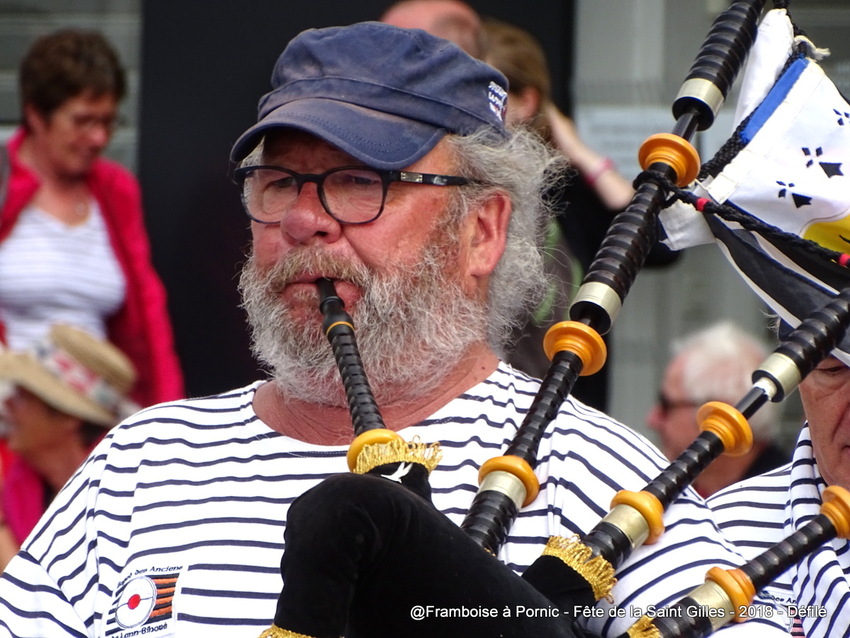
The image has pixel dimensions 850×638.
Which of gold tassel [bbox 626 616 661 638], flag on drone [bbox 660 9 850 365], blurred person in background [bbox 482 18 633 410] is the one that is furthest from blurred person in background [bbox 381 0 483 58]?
gold tassel [bbox 626 616 661 638]


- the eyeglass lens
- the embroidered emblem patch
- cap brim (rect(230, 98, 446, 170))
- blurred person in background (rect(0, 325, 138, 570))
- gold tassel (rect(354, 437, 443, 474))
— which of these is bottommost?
blurred person in background (rect(0, 325, 138, 570))

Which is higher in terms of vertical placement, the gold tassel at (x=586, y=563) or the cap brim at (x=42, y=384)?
the gold tassel at (x=586, y=563)

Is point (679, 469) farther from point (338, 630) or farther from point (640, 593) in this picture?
point (338, 630)

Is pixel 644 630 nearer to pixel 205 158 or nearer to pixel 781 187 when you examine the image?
pixel 781 187

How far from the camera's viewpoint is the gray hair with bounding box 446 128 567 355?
92.8 inches

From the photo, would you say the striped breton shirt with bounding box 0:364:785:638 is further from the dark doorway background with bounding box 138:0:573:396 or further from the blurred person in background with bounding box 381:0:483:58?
the dark doorway background with bounding box 138:0:573:396

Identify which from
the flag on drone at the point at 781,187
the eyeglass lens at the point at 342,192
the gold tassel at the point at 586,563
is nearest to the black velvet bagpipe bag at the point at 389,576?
the gold tassel at the point at 586,563

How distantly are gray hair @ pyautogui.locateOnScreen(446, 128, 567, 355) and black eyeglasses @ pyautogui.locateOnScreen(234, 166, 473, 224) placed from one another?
0.06 meters

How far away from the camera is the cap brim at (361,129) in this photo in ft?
7.26

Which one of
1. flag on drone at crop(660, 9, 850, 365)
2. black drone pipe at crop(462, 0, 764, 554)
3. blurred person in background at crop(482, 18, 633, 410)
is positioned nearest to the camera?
black drone pipe at crop(462, 0, 764, 554)

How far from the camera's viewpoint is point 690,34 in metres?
4.87

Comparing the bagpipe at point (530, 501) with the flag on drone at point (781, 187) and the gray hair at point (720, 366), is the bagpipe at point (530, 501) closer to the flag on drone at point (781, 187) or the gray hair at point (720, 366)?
the flag on drone at point (781, 187)

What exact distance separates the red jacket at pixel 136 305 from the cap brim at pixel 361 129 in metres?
2.02

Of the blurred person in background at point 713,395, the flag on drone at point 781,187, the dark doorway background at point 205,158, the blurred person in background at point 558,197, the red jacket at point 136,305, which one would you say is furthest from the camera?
the dark doorway background at point 205,158
